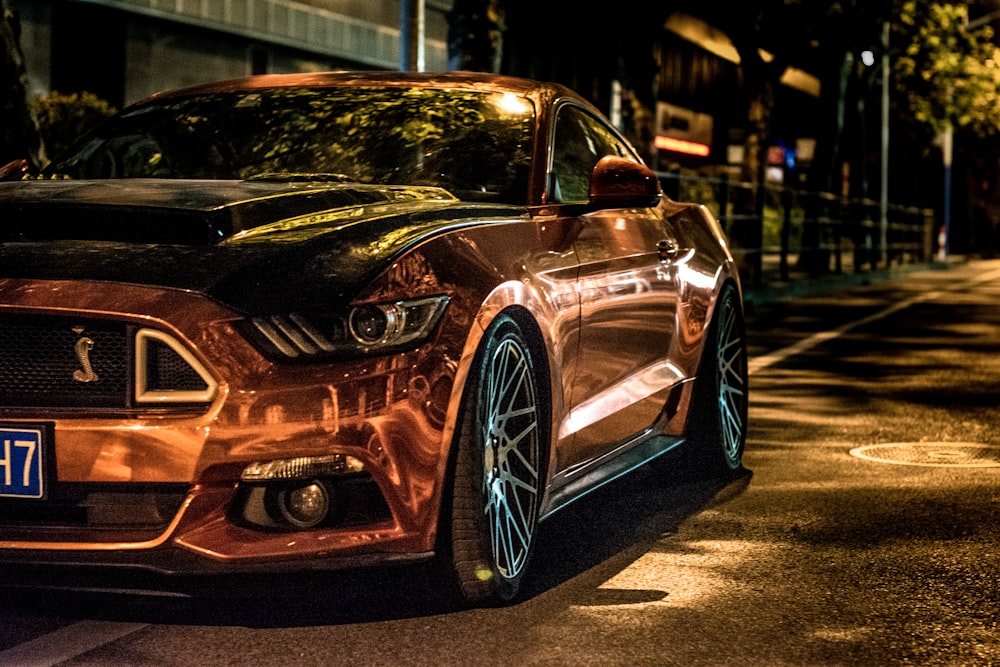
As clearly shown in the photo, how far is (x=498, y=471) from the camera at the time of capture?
5121 millimetres

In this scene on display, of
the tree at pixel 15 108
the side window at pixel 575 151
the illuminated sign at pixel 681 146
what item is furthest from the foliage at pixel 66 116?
the illuminated sign at pixel 681 146

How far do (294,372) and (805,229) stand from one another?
25644mm

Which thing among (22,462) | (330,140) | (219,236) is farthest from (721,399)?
(22,462)

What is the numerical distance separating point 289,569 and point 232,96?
2.63m

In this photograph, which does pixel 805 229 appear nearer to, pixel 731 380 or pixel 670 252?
pixel 731 380

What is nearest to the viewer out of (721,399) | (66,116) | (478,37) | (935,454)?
(721,399)

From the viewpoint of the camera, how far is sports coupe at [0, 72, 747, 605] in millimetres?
4469

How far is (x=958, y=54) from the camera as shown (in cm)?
3744

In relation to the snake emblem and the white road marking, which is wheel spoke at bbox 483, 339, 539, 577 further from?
the white road marking

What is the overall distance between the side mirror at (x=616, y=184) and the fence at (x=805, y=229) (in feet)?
40.1

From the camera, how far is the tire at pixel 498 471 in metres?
4.84

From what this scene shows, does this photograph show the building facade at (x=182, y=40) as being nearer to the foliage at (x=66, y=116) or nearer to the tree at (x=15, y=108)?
the foliage at (x=66, y=116)

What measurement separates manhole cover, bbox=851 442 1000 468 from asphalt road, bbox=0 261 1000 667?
0.07 feet

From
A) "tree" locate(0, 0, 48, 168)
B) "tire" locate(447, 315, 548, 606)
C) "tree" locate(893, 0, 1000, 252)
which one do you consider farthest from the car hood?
"tree" locate(893, 0, 1000, 252)
